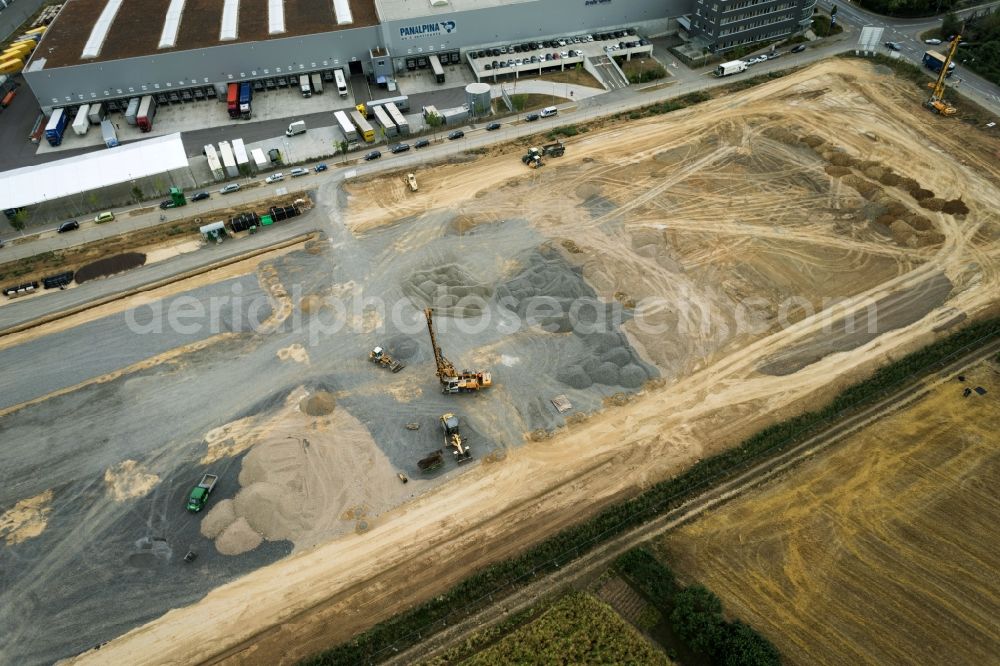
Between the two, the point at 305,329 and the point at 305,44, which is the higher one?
the point at 305,44

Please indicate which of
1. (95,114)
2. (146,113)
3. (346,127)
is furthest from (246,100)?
(95,114)

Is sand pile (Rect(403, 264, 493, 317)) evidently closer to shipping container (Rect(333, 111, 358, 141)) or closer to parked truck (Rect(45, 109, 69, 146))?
shipping container (Rect(333, 111, 358, 141))

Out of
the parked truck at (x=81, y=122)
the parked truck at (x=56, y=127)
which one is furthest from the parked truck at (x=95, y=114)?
the parked truck at (x=56, y=127)

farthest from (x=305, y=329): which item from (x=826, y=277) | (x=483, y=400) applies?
(x=826, y=277)

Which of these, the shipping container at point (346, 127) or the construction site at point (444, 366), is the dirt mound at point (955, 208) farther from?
the shipping container at point (346, 127)

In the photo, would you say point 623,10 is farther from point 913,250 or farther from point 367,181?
point 913,250
